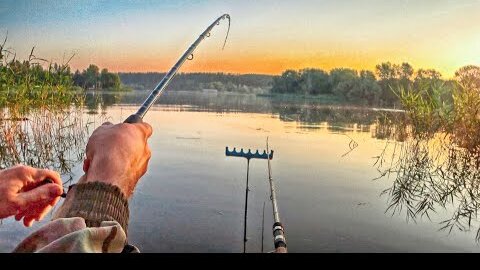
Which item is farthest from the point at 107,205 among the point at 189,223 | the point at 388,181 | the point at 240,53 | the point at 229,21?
the point at 388,181

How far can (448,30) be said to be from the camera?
2004 millimetres

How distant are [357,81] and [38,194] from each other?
2.82 m

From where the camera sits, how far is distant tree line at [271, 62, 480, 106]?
2.64 meters

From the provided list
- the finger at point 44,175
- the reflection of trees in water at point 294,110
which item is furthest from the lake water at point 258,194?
the finger at point 44,175

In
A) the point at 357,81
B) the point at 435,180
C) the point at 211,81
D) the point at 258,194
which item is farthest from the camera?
the point at 435,180

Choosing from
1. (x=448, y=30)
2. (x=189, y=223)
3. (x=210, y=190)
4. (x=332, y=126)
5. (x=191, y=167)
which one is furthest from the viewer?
(x=332, y=126)

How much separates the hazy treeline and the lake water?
42 cm

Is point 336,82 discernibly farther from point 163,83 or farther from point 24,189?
point 24,189

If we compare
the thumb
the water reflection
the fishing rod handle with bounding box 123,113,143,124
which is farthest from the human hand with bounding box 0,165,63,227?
the water reflection

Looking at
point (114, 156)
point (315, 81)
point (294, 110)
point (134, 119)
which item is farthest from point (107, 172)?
point (294, 110)

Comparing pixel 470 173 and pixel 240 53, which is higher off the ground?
pixel 240 53

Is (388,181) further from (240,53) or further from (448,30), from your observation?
(240,53)

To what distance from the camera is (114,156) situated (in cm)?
40

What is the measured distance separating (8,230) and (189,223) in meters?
0.78
